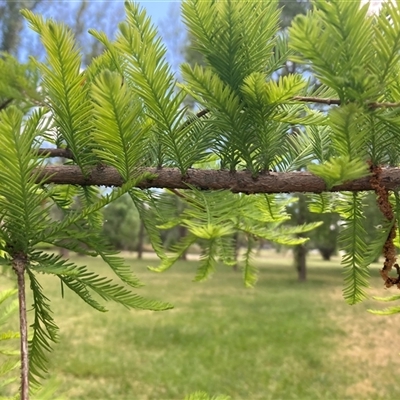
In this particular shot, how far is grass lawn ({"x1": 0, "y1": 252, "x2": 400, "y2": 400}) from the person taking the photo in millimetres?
3742

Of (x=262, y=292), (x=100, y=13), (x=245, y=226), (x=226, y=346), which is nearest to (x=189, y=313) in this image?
(x=226, y=346)

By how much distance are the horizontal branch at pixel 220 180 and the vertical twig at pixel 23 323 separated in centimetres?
8

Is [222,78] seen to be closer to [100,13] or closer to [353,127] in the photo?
[353,127]

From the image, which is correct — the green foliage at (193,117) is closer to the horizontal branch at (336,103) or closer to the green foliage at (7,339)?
the horizontal branch at (336,103)

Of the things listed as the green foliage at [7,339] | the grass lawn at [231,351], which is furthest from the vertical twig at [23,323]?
the grass lawn at [231,351]

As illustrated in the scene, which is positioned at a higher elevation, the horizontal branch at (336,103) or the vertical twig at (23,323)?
the horizontal branch at (336,103)

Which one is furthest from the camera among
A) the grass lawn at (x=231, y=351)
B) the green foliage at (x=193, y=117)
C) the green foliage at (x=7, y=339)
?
the grass lawn at (x=231, y=351)

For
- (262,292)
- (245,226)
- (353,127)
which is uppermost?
(353,127)

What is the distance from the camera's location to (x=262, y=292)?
918cm

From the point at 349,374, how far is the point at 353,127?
430cm

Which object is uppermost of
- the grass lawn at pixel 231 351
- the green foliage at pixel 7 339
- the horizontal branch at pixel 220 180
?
the horizontal branch at pixel 220 180

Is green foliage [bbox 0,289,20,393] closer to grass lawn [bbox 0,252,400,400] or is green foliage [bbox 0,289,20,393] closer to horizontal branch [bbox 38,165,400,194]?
horizontal branch [bbox 38,165,400,194]

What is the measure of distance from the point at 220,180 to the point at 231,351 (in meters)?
4.62

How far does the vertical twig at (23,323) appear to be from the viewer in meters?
0.35
